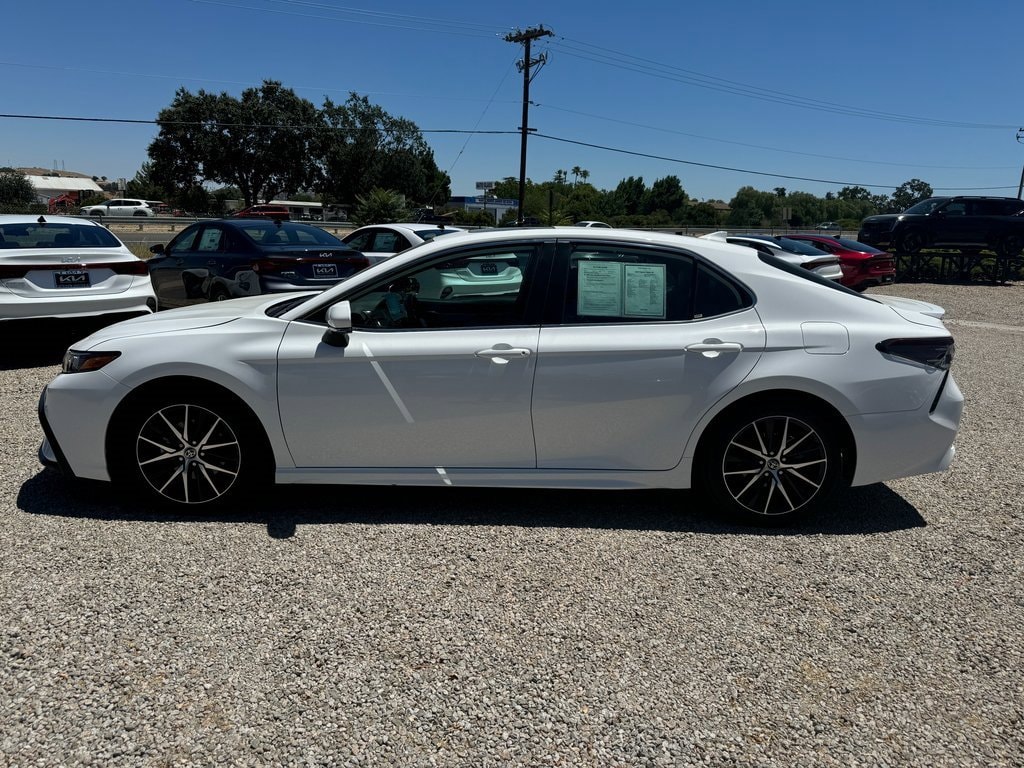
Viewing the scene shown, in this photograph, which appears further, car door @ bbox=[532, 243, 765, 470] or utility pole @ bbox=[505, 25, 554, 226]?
utility pole @ bbox=[505, 25, 554, 226]

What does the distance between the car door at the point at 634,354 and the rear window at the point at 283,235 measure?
19.9ft

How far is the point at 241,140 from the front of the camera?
198 feet

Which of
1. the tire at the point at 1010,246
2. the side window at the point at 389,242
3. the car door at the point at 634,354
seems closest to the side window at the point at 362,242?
the side window at the point at 389,242

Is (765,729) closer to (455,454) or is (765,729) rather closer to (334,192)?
(455,454)

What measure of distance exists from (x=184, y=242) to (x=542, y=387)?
823 centimetres

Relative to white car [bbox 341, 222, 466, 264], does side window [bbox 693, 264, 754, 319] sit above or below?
below

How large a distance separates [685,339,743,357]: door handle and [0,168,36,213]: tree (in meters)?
63.3

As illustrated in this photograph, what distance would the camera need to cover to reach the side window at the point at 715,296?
4.00 meters

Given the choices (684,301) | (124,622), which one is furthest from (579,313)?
(124,622)

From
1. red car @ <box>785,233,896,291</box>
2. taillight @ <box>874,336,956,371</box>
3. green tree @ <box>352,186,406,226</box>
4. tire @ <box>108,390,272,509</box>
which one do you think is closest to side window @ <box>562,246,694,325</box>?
taillight @ <box>874,336,956,371</box>

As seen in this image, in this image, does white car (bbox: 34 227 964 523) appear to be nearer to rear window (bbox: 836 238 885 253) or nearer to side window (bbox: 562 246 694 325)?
side window (bbox: 562 246 694 325)

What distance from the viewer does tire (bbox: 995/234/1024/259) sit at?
22891mm

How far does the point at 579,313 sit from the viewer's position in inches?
158

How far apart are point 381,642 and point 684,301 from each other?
224 centimetres
